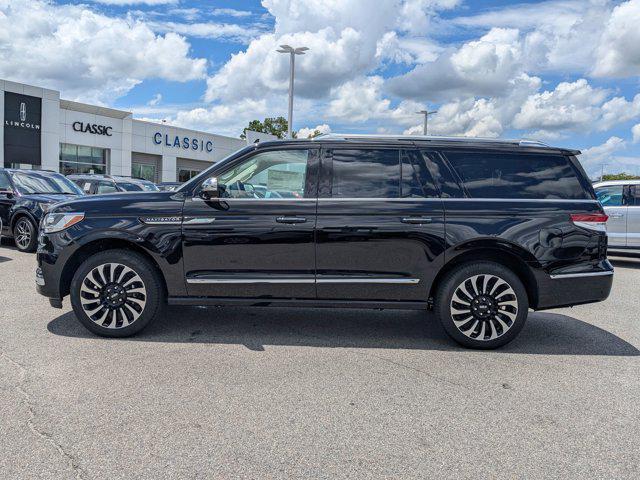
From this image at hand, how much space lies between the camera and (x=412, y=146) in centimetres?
495

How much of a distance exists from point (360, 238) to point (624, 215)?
8.32 m

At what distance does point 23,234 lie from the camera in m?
10.4

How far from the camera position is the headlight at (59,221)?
489 cm

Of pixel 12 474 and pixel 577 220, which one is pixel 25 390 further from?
pixel 577 220

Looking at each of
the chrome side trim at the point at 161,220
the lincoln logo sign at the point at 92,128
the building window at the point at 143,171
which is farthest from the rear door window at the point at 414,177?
the building window at the point at 143,171

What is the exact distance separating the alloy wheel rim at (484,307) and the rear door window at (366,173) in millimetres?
1063

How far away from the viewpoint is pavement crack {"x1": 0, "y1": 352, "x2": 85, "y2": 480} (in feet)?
→ 8.93

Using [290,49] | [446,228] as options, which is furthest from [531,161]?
[290,49]

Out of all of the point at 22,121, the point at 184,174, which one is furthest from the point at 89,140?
the point at 184,174

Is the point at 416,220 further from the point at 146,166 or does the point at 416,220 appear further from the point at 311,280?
the point at 146,166

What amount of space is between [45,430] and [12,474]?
1.51 ft

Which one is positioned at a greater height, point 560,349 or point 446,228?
point 446,228

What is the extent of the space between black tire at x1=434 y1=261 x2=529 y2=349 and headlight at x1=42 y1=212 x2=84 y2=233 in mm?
3407

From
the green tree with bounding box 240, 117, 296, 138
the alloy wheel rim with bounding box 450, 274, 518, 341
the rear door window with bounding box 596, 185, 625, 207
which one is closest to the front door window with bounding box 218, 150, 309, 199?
the alloy wheel rim with bounding box 450, 274, 518, 341
